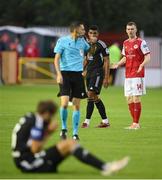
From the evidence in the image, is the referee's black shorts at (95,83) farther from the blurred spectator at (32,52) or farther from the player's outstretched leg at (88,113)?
the blurred spectator at (32,52)

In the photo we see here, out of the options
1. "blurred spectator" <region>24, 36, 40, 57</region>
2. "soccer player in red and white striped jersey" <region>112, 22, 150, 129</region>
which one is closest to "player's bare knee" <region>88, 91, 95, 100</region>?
"soccer player in red and white striped jersey" <region>112, 22, 150, 129</region>

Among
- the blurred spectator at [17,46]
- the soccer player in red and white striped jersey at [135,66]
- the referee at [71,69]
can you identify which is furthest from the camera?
the blurred spectator at [17,46]

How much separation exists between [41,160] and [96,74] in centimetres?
810

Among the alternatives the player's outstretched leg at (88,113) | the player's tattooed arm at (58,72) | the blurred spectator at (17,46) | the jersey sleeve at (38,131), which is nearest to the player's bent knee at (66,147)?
the jersey sleeve at (38,131)

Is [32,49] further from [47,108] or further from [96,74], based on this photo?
[47,108]

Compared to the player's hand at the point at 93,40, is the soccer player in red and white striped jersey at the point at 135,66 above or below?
below

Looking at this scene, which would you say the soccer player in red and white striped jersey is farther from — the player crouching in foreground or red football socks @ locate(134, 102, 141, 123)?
the player crouching in foreground

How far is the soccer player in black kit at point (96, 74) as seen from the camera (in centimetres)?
2020

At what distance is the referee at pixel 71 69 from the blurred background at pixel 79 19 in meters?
29.4

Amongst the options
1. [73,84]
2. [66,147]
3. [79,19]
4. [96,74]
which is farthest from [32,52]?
[66,147]

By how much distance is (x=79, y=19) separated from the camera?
189ft

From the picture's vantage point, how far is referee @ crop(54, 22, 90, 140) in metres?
17.3

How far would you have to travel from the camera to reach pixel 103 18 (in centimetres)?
5897

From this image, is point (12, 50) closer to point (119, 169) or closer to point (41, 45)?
point (41, 45)
